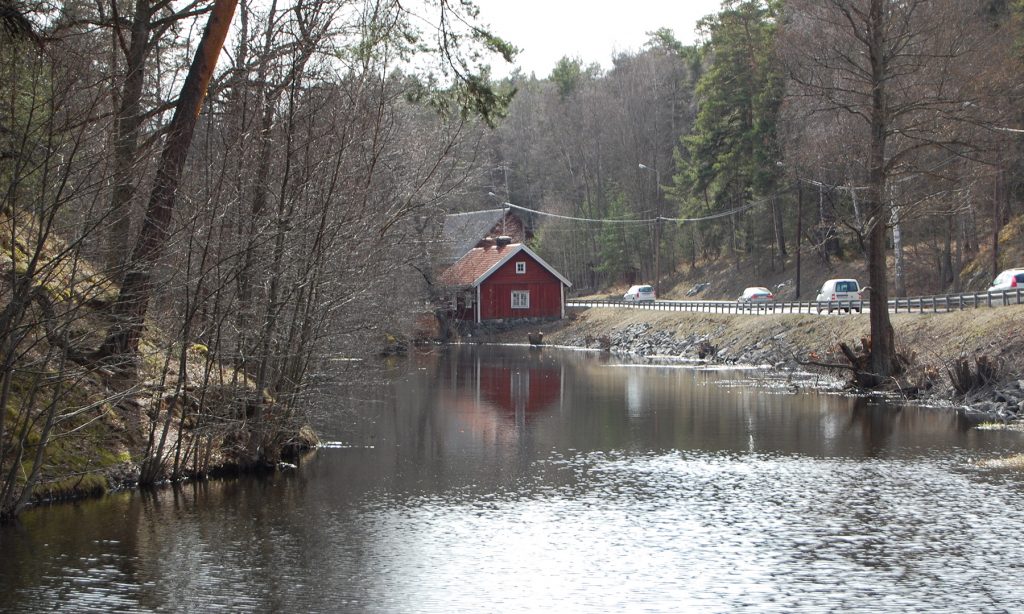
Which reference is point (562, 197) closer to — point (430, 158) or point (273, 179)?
point (430, 158)

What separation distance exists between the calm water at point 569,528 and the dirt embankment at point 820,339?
414cm

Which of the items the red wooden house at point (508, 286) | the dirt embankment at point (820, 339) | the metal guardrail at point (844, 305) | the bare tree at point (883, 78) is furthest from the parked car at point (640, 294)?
the bare tree at point (883, 78)

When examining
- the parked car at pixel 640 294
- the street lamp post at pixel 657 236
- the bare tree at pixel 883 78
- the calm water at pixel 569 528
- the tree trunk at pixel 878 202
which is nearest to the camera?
the calm water at pixel 569 528

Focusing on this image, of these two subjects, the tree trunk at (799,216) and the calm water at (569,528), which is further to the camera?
the tree trunk at (799,216)

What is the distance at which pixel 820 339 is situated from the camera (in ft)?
120

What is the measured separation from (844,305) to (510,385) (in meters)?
13.8

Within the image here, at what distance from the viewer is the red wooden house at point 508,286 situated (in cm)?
5859

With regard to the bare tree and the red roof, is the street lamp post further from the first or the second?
the bare tree

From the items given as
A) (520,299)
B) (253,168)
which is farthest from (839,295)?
(253,168)

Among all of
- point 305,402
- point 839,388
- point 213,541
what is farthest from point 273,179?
point 839,388

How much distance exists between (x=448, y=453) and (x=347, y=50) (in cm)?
769

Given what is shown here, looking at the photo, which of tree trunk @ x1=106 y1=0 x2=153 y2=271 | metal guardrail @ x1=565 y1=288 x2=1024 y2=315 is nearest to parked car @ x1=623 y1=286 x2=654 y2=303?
metal guardrail @ x1=565 y1=288 x2=1024 y2=315

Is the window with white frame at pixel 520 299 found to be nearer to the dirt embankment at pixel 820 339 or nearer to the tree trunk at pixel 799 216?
the dirt embankment at pixel 820 339

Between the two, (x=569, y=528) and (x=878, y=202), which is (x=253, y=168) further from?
(x=878, y=202)
